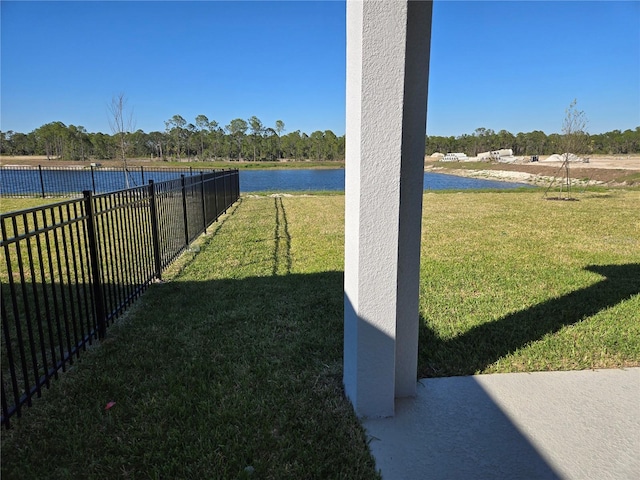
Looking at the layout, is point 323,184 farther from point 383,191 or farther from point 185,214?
point 383,191

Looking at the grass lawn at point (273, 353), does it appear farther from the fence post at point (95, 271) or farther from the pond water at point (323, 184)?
the pond water at point (323, 184)

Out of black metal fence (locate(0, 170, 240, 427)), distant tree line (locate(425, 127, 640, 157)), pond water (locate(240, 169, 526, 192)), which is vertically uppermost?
distant tree line (locate(425, 127, 640, 157))

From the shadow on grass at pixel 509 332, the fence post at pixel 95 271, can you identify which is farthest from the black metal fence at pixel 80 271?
the shadow on grass at pixel 509 332

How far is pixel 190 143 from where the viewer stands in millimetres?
87562

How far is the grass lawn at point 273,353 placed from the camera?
88.6 inches

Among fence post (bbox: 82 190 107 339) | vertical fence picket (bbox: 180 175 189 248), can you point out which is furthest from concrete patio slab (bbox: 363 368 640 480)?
vertical fence picket (bbox: 180 175 189 248)

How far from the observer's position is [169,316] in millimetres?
4266

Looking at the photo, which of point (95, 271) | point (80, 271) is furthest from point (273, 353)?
point (80, 271)

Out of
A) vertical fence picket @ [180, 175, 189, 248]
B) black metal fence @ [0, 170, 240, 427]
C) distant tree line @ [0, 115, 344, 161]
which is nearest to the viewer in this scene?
black metal fence @ [0, 170, 240, 427]

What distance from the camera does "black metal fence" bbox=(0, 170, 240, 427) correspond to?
2.71 meters

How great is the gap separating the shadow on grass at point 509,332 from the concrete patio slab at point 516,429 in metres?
0.23

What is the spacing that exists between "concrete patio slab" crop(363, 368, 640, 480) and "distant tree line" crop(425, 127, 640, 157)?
10492cm

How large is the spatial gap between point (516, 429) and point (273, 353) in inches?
72.9

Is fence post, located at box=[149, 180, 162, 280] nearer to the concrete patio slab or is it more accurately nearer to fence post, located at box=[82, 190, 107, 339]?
fence post, located at box=[82, 190, 107, 339]
